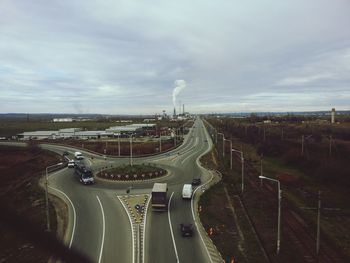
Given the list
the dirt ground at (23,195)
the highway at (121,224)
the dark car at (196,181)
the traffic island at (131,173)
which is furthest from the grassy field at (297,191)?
the dirt ground at (23,195)

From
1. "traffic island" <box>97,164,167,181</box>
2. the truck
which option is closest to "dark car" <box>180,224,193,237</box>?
the truck

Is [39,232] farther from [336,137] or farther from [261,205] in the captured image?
[336,137]

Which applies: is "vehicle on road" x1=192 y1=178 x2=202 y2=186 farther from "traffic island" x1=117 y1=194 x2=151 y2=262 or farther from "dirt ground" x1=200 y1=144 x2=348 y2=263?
"traffic island" x1=117 y1=194 x2=151 y2=262

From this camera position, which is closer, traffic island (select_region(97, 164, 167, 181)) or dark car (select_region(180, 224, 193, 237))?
dark car (select_region(180, 224, 193, 237))

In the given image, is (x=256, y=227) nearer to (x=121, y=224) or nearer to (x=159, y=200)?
(x=159, y=200)

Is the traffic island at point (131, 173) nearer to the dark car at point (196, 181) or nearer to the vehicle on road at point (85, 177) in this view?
the vehicle on road at point (85, 177)

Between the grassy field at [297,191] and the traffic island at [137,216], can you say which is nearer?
the traffic island at [137,216]
